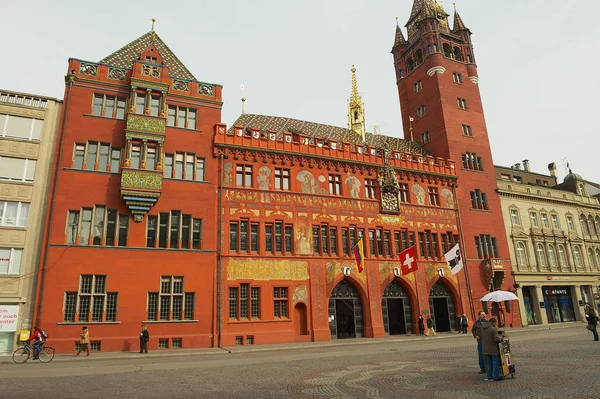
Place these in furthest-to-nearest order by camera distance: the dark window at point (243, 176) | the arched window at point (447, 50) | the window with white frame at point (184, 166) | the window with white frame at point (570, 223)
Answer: the window with white frame at point (570, 223) → the arched window at point (447, 50) → the dark window at point (243, 176) → the window with white frame at point (184, 166)

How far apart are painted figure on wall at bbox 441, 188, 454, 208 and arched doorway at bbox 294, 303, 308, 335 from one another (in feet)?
59.8

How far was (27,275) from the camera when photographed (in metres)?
25.1

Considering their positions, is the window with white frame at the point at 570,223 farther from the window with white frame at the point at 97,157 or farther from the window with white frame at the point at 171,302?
the window with white frame at the point at 97,157

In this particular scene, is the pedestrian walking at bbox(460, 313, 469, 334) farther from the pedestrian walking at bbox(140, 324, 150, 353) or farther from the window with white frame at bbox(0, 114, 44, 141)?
the window with white frame at bbox(0, 114, 44, 141)

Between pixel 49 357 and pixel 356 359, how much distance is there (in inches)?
A: 619

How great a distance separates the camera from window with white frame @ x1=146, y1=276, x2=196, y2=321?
89.2 feet

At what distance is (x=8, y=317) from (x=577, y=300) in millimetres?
52449

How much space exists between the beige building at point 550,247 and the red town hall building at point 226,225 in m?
3.80

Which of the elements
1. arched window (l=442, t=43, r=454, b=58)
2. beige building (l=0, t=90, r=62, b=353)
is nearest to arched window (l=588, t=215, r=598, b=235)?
arched window (l=442, t=43, r=454, b=58)

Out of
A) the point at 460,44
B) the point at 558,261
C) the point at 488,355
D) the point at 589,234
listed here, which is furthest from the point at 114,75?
the point at 589,234

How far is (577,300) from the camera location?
46.9 meters

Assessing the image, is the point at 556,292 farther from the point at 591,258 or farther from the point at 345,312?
the point at 345,312

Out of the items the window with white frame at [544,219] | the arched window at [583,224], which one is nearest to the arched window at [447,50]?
the window with white frame at [544,219]

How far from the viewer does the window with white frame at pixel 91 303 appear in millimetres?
25203
